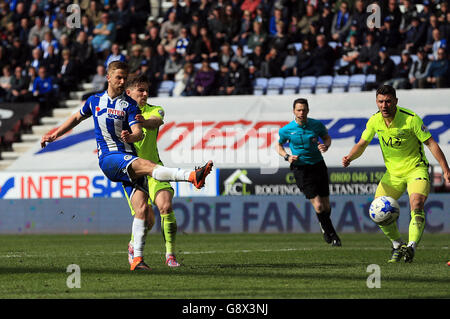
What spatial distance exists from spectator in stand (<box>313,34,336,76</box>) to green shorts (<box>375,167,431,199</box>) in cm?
1169

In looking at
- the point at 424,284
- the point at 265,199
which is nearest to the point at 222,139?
the point at 265,199

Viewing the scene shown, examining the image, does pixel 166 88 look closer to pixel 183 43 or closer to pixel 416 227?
pixel 183 43

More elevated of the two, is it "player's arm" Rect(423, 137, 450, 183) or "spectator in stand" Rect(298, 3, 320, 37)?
"spectator in stand" Rect(298, 3, 320, 37)

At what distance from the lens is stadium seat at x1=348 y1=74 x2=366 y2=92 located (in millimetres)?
22703

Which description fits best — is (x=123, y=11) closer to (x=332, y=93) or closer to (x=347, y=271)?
(x=332, y=93)

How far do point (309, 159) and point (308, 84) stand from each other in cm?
817

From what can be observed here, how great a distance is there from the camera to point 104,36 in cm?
2706

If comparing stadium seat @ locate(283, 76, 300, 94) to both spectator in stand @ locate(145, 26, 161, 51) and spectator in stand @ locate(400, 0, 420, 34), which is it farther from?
spectator in stand @ locate(145, 26, 161, 51)

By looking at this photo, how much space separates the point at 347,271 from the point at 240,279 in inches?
52.6

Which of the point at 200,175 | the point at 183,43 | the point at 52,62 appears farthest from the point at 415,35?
the point at 200,175

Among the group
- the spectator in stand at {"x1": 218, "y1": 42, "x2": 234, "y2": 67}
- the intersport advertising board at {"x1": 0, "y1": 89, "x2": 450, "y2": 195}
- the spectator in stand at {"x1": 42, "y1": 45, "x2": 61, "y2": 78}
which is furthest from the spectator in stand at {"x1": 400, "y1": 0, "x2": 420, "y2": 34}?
the spectator in stand at {"x1": 42, "y1": 45, "x2": 61, "y2": 78}

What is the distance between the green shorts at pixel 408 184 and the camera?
11.0 m

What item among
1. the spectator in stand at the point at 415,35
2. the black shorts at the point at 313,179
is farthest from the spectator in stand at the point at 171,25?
the black shorts at the point at 313,179

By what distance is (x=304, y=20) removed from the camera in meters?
24.2
